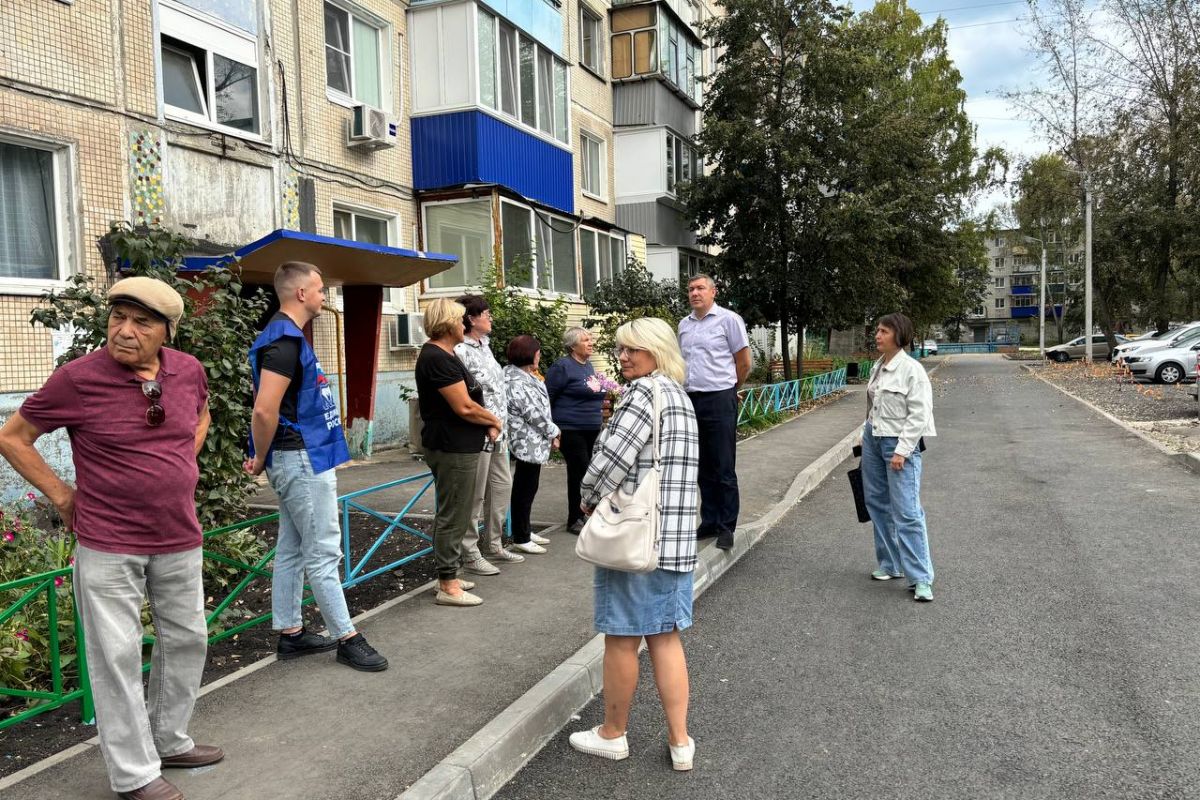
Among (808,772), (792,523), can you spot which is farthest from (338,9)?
(808,772)

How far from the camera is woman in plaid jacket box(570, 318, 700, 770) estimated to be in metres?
3.23

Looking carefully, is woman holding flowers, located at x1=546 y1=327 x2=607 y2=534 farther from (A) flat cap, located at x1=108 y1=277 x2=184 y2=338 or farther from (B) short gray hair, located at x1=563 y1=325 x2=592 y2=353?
(A) flat cap, located at x1=108 y1=277 x2=184 y2=338

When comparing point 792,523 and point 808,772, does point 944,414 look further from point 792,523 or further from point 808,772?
point 808,772

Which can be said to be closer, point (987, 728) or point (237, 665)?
point (987, 728)

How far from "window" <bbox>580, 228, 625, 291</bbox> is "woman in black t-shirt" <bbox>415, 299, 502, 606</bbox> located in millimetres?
12218

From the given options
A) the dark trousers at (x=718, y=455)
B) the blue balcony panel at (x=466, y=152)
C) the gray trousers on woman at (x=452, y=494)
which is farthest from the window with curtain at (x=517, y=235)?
the gray trousers on woman at (x=452, y=494)

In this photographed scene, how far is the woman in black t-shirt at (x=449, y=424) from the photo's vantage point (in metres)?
4.86

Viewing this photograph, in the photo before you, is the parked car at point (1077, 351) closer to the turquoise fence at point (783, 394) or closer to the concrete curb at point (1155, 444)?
the turquoise fence at point (783, 394)

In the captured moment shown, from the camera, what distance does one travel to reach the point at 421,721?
3.57 meters

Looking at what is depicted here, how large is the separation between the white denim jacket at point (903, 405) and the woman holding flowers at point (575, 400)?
2.25 meters

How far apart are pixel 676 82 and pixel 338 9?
12.3 meters

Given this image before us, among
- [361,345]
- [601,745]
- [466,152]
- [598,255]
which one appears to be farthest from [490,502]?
[598,255]

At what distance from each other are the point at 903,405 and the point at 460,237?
9.75 m

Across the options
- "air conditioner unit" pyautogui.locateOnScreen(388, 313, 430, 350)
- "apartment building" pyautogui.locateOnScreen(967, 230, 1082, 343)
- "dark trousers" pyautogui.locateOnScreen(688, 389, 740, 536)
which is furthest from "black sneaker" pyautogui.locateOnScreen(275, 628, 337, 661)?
"apartment building" pyautogui.locateOnScreen(967, 230, 1082, 343)
